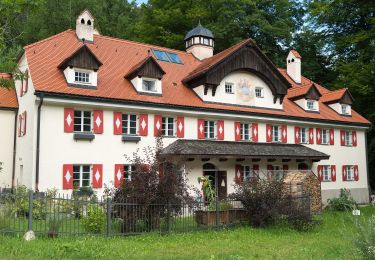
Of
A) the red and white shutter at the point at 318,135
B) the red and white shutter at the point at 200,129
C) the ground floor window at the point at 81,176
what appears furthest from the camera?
the red and white shutter at the point at 318,135

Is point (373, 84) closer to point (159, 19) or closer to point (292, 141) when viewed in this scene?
point (292, 141)

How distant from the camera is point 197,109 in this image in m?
23.0

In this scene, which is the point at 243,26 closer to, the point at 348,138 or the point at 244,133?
the point at 348,138

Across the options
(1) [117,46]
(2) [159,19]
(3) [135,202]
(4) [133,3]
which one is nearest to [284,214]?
(3) [135,202]

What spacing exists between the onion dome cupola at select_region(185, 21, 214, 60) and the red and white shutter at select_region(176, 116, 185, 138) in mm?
8470

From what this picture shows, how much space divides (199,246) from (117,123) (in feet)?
33.4

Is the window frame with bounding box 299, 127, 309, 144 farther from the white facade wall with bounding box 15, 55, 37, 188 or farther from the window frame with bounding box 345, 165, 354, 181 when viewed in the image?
the white facade wall with bounding box 15, 55, 37, 188

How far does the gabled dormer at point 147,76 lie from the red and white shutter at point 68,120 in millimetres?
3984

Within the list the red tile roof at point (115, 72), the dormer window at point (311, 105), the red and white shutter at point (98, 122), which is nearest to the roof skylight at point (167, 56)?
the red tile roof at point (115, 72)

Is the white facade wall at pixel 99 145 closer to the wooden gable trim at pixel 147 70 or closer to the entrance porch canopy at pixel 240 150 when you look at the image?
the entrance porch canopy at pixel 240 150

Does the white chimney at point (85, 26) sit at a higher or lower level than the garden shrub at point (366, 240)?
higher

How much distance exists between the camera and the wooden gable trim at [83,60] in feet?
65.9

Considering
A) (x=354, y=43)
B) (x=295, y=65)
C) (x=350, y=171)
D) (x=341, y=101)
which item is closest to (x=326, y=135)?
(x=341, y=101)

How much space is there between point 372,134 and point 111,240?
30046 millimetres
